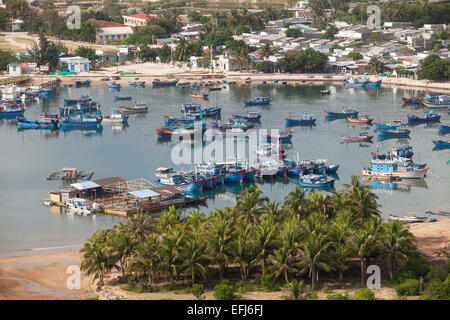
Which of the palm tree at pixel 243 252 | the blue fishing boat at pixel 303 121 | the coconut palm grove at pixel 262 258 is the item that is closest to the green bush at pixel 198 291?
the coconut palm grove at pixel 262 258

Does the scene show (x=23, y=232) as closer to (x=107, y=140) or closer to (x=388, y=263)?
(x=388, y=263)

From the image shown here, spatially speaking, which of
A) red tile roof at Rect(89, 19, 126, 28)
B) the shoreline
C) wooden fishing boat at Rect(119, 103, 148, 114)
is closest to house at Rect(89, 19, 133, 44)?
red tile roof at Rect(89, 19, 126, 28)

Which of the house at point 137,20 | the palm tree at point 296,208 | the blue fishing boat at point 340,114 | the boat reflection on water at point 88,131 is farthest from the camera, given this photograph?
the house at point 137,20

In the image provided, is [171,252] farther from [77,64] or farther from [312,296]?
[77,64]

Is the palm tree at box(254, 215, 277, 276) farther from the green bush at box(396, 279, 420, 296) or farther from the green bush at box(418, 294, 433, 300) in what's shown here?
the green bush at box(418, 294, 433, 300)

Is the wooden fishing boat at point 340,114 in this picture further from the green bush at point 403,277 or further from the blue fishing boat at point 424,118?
the green bush at point 403,277

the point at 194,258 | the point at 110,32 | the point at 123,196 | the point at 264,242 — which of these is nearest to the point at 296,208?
the point at 264,242
